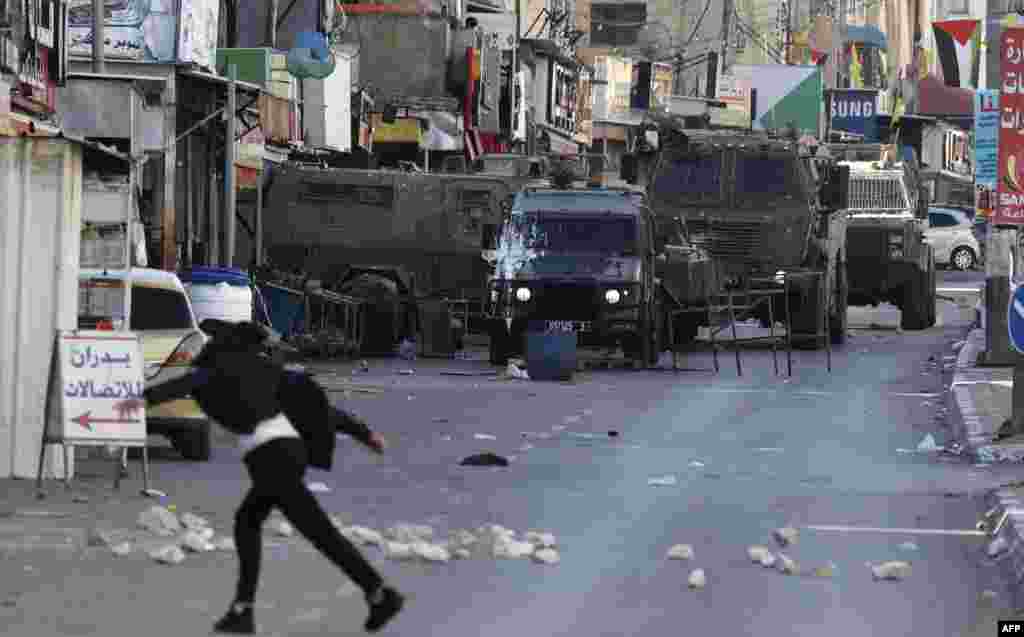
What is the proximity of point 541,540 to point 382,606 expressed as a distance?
3812mm

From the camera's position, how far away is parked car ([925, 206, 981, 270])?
234 feet

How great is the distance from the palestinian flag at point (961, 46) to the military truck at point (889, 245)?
Answer: 9034 millimetres

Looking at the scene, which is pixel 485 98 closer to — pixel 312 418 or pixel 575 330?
pixel 575 330

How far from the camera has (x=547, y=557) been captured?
1345 centimetres

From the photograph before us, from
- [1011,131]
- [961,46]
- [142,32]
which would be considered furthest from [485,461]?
[961,46]

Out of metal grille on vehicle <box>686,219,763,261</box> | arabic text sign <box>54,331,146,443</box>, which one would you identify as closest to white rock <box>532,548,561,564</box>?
arabic text sign <box>54,331,146,443</box>

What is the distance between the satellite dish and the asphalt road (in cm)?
988

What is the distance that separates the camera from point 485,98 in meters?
61.5

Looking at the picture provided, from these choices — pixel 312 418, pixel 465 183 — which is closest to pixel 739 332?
pixel 465 183

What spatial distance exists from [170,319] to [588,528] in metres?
6.19

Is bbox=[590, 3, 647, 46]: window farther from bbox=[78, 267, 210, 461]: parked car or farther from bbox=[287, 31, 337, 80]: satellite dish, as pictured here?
bbox=[78, 267, 210, 461]: parked car

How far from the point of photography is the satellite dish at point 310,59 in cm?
4081

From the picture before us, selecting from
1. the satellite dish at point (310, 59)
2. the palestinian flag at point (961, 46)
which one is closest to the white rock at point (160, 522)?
the satellite dish at point (310, 59)

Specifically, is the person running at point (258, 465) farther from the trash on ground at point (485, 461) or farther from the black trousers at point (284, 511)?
the trash on ground at point (485, 461)
